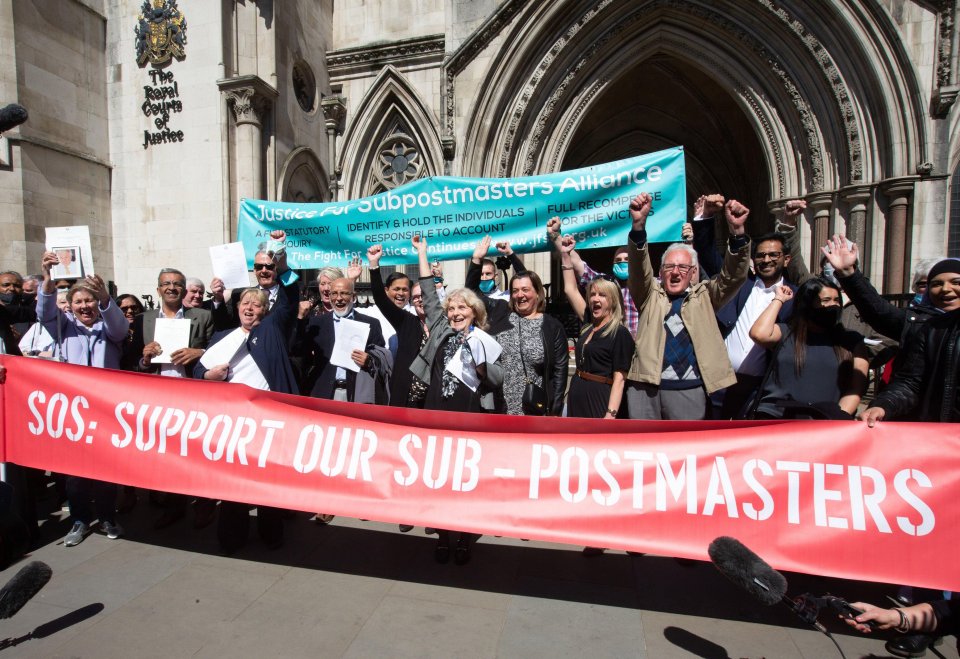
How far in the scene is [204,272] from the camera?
1001 cm

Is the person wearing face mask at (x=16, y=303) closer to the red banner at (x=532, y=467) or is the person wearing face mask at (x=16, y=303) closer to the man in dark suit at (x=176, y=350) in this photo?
the man in dark suit at (x=176, y=350)

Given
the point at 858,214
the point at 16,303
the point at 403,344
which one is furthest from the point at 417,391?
the point at 858,214

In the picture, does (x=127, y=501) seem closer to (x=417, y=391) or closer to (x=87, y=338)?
(x=87, y=338)

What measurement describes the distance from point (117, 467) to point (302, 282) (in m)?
8.13

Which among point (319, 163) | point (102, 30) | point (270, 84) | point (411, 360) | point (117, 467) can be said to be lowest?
point (117, 467)

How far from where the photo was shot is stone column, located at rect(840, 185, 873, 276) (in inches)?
370

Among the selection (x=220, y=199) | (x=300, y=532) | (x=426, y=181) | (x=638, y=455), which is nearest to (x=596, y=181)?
(x=426, y=181)

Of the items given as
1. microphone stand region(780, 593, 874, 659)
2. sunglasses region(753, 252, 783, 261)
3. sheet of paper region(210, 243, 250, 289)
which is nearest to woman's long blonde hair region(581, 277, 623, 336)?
sunglasses region(753, 252, 783, 261)

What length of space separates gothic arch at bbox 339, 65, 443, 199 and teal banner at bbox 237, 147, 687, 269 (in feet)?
21.9

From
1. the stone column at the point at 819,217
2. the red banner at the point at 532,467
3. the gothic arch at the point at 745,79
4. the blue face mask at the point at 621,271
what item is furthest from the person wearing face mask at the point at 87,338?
the stone column at the point at 819,217

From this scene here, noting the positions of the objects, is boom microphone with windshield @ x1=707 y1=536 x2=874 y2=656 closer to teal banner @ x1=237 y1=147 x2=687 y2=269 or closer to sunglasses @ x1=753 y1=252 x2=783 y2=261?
sunglasses @ x1=753 y1=252 x2=783 y2=261

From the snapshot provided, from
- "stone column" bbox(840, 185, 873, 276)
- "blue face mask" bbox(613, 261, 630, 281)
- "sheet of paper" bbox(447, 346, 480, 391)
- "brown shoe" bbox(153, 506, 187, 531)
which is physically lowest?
"brown shoe" bbox(153, 506, 187, 531)

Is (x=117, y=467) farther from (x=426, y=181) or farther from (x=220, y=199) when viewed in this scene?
(x=220, y=199)

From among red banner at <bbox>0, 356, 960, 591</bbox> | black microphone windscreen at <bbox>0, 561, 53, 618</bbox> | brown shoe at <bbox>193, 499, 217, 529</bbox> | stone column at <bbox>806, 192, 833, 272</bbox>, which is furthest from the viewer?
stone column at <bbox>806, 192, 833, 272</bbox>
